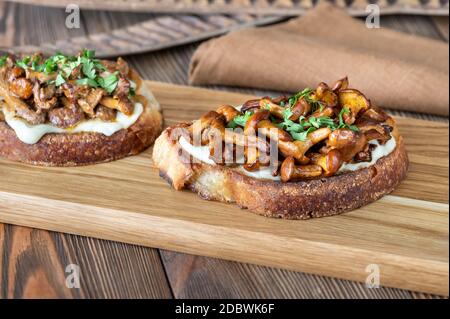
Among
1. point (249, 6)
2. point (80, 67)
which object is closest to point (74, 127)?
point (80, 67)

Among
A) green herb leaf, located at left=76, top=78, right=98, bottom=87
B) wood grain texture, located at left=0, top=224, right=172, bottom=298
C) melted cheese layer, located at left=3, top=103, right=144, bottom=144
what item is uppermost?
green herb leaf, located at left=76, top=78, right=98, bottom=87

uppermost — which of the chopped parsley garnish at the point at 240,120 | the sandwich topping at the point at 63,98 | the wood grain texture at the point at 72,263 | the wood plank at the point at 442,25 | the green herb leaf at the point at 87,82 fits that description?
the chopped parsley garnish at the point at 240,120

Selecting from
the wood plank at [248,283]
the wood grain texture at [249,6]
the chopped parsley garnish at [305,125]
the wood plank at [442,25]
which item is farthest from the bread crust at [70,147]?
the wood plank at [442,25]

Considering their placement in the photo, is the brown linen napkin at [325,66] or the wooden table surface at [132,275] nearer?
the wooden table surface at [132,275]

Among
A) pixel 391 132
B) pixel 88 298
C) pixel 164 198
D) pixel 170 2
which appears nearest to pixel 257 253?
pixel 164 198

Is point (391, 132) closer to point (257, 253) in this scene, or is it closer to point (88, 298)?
point (257, 253)

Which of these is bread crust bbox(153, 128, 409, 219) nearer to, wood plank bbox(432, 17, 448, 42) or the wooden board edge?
the wooden board edge

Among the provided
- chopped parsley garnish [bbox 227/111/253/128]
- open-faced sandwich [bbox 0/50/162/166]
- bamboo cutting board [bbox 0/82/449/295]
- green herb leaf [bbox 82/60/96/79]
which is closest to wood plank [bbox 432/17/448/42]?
bamboo cutting board [bbox 0/82/449/295]

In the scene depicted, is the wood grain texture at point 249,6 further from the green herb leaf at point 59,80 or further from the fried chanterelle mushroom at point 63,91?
the green herb leaf at point 59,80
